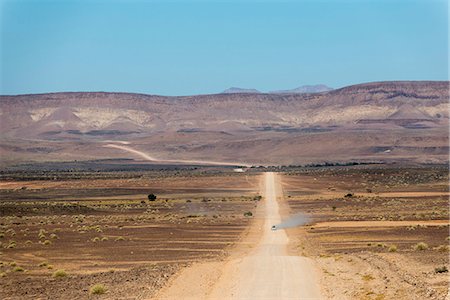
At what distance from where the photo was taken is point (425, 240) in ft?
114

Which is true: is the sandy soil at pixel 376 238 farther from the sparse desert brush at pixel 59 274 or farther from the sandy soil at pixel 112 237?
the sparse desert brush at pixel 59 274

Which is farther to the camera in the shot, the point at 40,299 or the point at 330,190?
the point at 330,190

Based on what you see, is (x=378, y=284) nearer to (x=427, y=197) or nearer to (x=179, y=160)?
(x=427, y=197)

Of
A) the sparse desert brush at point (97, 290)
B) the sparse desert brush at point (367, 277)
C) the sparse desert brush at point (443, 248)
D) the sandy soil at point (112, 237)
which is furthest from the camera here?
the sparse desert brush at point (443, 248)

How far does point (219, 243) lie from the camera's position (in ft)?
121

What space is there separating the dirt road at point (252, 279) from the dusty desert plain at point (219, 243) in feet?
0.18

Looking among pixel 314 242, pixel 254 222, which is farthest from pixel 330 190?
pixel 314 242

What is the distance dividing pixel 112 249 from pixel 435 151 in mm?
144921

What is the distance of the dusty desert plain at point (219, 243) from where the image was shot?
2217 centimetres

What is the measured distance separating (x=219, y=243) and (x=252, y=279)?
45.8ft

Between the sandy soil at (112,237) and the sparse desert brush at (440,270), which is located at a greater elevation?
the sparse desert brush at (440,270)

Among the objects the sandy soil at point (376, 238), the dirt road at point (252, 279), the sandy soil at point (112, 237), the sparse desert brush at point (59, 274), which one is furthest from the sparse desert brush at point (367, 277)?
the sparse desert brush at point (59, 274)

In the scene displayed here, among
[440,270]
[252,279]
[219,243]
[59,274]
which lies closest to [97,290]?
[252,279]

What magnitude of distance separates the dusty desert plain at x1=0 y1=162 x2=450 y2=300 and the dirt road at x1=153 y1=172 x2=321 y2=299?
0.18ft
